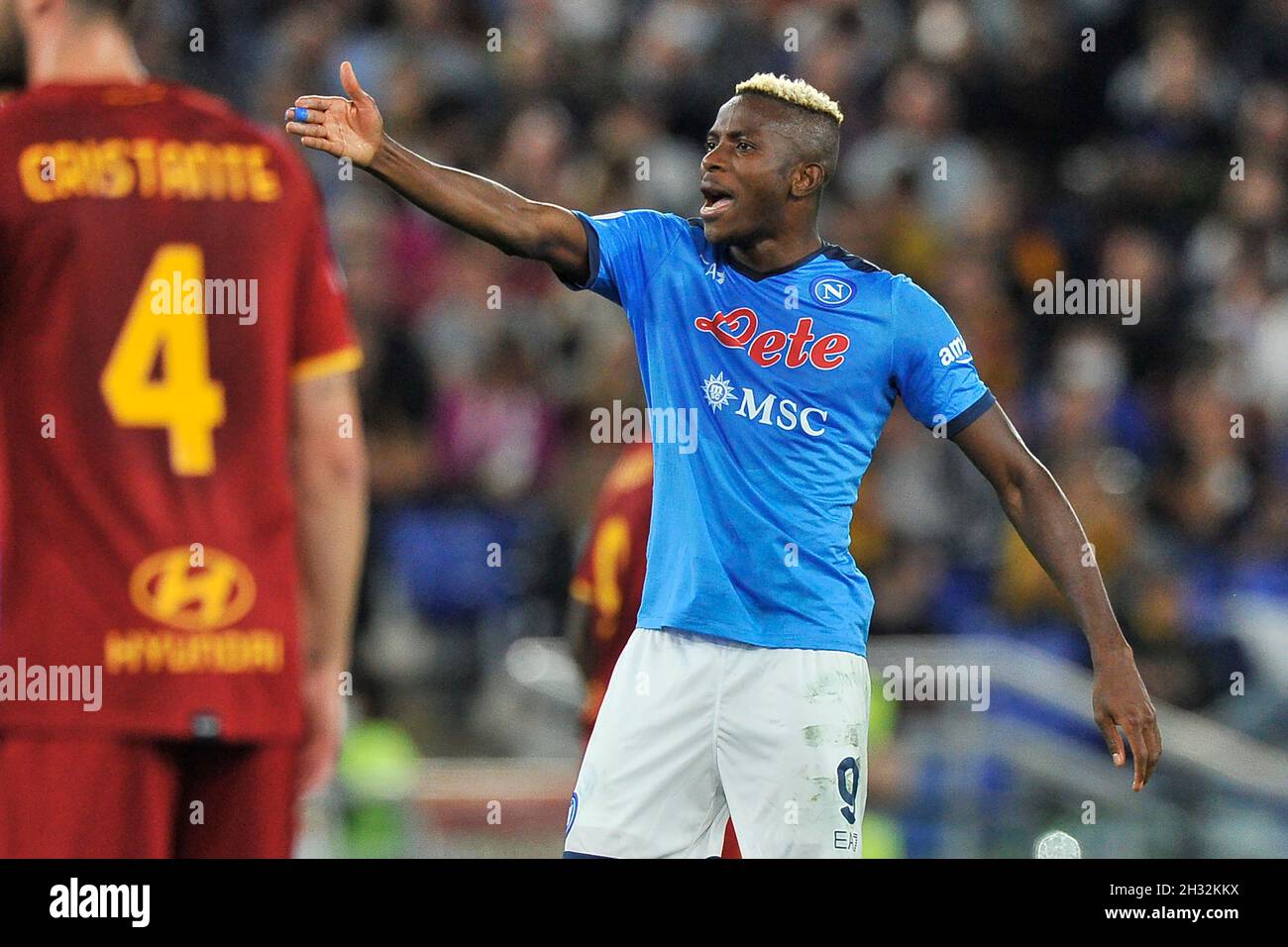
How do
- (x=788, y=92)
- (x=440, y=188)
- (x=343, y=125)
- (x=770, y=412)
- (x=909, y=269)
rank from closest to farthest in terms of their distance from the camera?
(x=343, y=125) < (x=440, y=188) < (x=770, y=412) < (x=788, y=92) < (x=909, y=269)

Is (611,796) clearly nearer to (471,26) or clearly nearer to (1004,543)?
(1004,543)

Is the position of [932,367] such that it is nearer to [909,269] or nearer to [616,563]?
[616,563]

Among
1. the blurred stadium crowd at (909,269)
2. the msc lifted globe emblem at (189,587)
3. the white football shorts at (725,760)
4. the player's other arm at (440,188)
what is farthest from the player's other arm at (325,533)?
the blurred stadium crowd at (909,269)

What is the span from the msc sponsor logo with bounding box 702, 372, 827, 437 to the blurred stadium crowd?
367 cm

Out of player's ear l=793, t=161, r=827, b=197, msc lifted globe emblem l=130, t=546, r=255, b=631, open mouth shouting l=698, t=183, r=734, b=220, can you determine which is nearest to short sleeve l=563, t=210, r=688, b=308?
open mouth shouting l=698, t=183, r=734, b=220

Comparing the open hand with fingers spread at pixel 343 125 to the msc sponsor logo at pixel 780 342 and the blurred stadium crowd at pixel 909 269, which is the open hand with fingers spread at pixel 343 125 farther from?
the blurred stadium crowd at pixel 909 269

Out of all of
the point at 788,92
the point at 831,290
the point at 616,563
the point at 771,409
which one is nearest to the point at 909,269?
the point at 616,563

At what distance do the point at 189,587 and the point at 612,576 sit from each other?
217cm

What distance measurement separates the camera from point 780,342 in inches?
179

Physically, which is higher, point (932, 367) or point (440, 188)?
point (440, 188)

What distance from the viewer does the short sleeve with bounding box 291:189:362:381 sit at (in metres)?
4.21

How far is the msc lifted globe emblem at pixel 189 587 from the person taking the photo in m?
4.05

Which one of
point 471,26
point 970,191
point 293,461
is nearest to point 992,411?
point 293,461

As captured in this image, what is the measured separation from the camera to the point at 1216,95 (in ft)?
36.3
